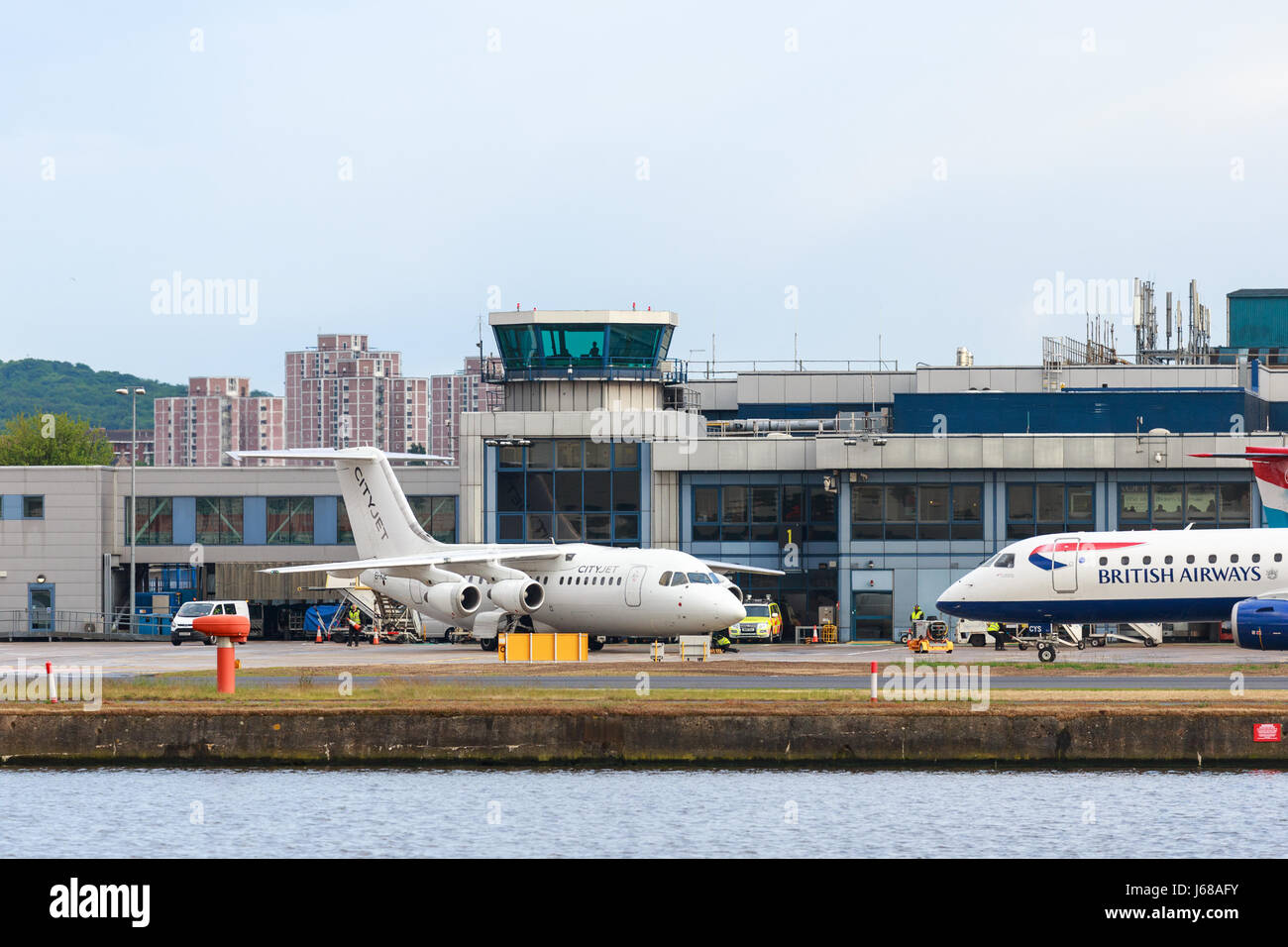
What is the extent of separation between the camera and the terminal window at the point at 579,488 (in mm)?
83688

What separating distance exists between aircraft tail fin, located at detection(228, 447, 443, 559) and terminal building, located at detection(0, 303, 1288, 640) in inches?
470

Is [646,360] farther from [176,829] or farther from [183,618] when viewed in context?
[176,829]

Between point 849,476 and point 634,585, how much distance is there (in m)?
21.9

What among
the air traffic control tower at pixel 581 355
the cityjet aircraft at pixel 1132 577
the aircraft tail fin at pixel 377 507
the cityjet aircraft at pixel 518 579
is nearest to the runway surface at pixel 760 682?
the cityjet aircraft at pixel 1132 577

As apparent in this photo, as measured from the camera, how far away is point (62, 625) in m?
88.8

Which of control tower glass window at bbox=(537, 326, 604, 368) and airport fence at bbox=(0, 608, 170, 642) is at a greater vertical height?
control tower glass window at bbox=(537, 326, 604, 368)

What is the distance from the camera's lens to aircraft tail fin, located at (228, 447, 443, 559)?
70938 mm

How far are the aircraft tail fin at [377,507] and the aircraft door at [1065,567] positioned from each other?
26.4 meters

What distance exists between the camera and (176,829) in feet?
101

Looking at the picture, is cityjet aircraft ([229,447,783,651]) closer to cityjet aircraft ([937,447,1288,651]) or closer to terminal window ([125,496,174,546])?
cityjet aircraft ([937,447,1288,651])

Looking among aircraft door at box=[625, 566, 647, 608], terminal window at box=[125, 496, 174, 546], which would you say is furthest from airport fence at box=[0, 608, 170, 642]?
aircraft door at box=[625, 566, 647, 608]

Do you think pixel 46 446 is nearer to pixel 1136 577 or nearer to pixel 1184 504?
pixel 1184 504
